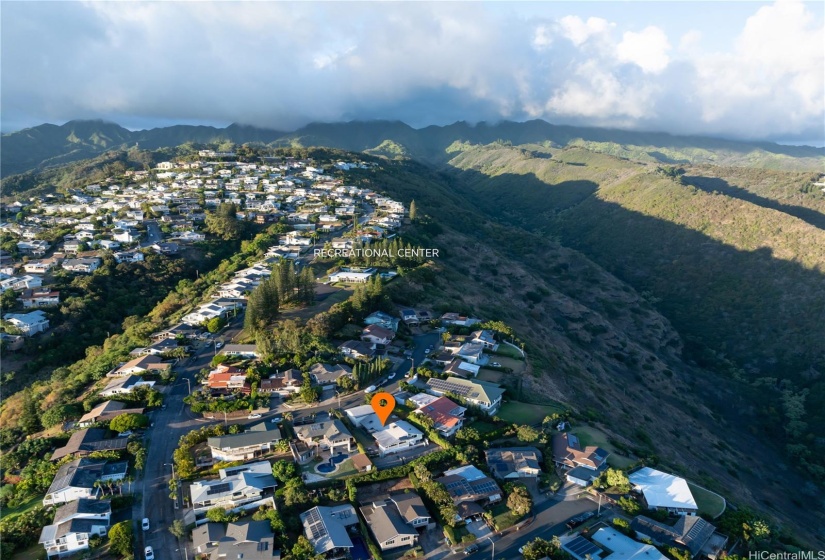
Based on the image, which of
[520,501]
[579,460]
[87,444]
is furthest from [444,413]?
[87,444]

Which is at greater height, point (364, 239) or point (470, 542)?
point (364, 239)

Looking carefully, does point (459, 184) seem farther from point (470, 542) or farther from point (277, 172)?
point (470, 542)

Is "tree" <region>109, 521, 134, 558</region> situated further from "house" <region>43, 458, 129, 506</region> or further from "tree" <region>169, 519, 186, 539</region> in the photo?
"house" <region>43, 458, 129, 506</region>

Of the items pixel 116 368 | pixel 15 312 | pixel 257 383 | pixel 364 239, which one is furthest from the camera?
pixel 364 239

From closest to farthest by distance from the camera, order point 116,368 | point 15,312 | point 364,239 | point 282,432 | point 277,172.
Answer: point 282,432, point 116,368, point 15,312, point 364,239, point 277,172

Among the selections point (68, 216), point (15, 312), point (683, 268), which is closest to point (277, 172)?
point (68, 216)

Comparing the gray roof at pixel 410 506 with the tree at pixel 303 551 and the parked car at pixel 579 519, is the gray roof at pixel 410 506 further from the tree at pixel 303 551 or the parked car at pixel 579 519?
the parked car at pixel 579 519

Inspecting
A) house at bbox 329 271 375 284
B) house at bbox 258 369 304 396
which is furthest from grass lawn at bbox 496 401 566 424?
house at bbox 329 271 375 284
